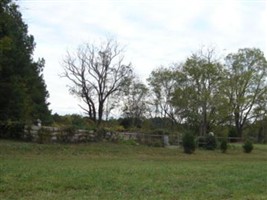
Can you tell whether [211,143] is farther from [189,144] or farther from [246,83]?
[246,83]

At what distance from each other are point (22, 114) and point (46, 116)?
10808 mm

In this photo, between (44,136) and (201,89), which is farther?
(201,89)

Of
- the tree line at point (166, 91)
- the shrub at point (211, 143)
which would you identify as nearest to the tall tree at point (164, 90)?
the tree line at point (166, 91)

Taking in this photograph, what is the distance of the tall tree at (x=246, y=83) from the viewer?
64.1 meters

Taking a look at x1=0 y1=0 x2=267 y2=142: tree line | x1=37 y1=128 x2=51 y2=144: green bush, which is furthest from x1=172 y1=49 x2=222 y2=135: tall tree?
x1=37 y1=128 x2=51 y2=144: green bush

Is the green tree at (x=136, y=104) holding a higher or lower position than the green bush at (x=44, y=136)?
higher

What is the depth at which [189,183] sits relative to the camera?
11547mm

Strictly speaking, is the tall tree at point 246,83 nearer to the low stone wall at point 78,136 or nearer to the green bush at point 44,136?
the low stone wall at point 78,136

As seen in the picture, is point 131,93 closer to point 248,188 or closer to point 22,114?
point 22,114

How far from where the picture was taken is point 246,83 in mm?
64938

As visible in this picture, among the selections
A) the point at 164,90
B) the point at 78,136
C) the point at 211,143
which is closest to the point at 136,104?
the point at 164,90

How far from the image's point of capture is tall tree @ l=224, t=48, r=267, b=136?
6413 centimetres

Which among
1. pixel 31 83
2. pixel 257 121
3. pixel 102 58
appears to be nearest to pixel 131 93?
pixel 102 58

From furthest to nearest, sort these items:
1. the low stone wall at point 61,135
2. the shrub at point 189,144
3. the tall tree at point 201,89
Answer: the tall tree at point 201,89, the shrub at point 189,144, the low stone wall at point 61,135
